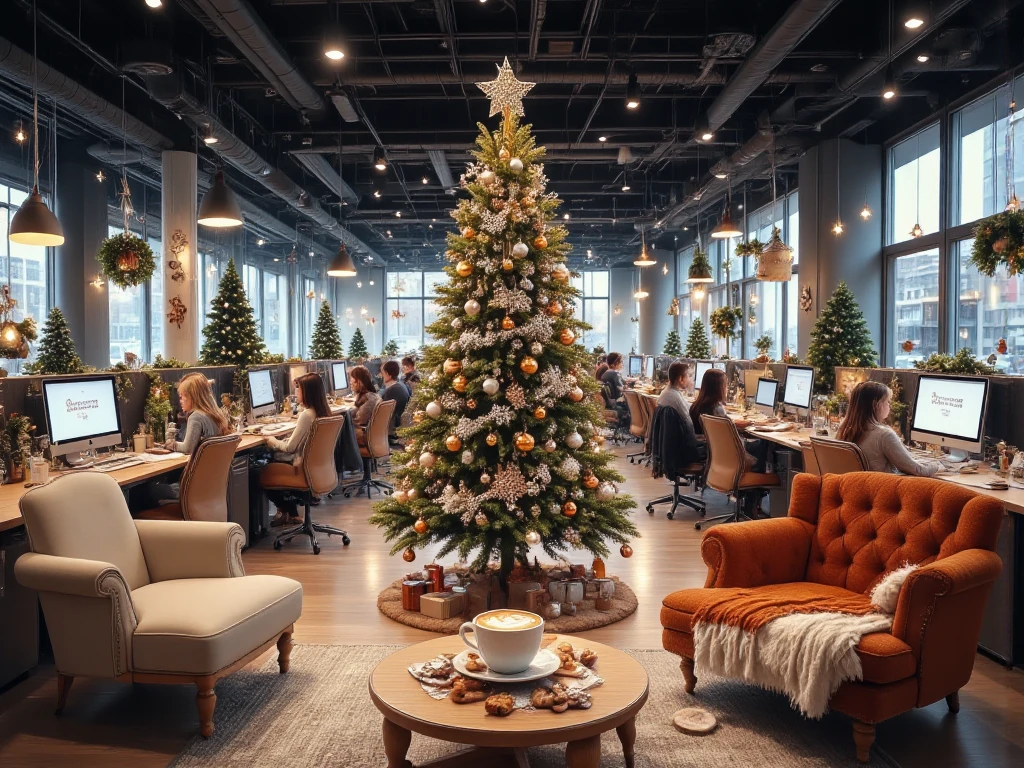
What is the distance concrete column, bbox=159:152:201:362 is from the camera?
30.9 feet

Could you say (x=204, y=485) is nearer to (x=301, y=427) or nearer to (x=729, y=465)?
(x=301, y=427)

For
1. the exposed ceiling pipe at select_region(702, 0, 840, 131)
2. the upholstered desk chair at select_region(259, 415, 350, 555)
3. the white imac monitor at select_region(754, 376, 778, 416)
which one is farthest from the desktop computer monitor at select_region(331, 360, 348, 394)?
the exposed ceiling pipe at select_region(702, 0, 840, 131)

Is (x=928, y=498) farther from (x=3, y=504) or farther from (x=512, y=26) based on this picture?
(x=512, y=26)

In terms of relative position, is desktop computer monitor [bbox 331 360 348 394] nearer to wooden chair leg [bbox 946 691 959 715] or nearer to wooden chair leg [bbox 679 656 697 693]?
wooden chair leg [bbox 679 656 697 693]

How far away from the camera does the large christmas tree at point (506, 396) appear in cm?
418

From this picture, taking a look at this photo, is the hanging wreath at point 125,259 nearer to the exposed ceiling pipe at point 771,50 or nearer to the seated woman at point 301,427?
the seated woman at point 301,427

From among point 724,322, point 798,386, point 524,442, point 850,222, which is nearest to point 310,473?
point 524,442

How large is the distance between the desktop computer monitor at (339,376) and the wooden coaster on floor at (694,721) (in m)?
8.50

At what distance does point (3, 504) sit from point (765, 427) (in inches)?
222

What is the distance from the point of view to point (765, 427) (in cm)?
695

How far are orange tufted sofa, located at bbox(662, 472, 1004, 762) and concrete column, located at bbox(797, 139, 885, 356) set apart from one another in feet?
22.8

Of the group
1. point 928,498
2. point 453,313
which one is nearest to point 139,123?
point 453,313

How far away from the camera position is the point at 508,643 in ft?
7.71

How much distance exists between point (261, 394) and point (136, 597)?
15.0 feet
